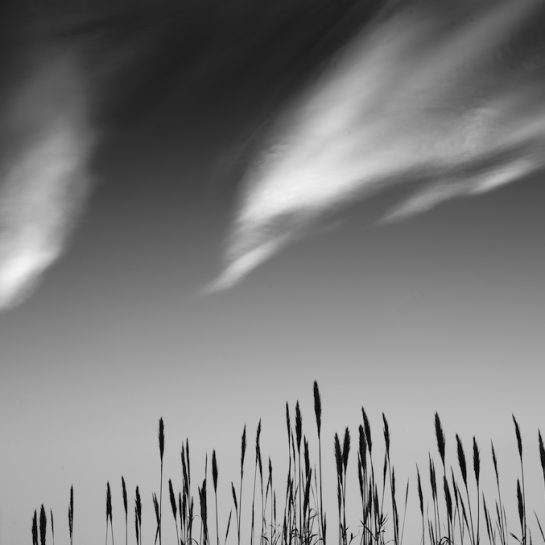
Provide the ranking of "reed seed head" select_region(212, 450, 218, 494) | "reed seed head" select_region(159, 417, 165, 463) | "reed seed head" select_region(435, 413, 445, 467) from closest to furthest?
"reed seed head" select_region(435, 413, 445, 467) → "reed seed head" select_region(159, 417, 165, 463) → "reed seed head" select_region(212, 450, 218, 494)

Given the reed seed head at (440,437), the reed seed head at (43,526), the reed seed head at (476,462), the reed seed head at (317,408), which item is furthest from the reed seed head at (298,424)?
the reed seed head at (43,526)

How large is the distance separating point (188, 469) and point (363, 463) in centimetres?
150

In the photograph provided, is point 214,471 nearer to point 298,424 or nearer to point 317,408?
point 298,424

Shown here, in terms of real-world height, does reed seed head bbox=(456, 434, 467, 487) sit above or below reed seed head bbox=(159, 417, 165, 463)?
below

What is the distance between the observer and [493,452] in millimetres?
4695

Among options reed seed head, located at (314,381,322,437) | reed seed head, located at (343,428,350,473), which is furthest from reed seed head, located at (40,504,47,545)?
reed seed head, located at (343,428,350,473)

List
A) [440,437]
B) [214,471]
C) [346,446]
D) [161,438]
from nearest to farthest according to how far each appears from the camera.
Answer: [346,446]
[440,437]
[161,438]
[214,471]

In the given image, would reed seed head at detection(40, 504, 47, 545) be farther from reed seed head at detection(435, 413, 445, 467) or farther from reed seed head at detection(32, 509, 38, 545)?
reed seed head at detection(435, 413, 445, 467)

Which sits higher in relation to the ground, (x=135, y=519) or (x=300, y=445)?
(x=300, y=445)

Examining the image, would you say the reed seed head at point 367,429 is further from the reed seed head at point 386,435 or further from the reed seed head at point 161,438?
the reed seed head at point 161,438

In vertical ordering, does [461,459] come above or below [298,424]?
below

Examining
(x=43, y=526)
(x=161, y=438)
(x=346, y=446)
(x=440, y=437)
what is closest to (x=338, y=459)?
(x=346, y=446)

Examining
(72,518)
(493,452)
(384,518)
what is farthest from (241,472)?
(493,452)

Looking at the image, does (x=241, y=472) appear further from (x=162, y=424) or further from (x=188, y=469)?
(x=162, y=424)
